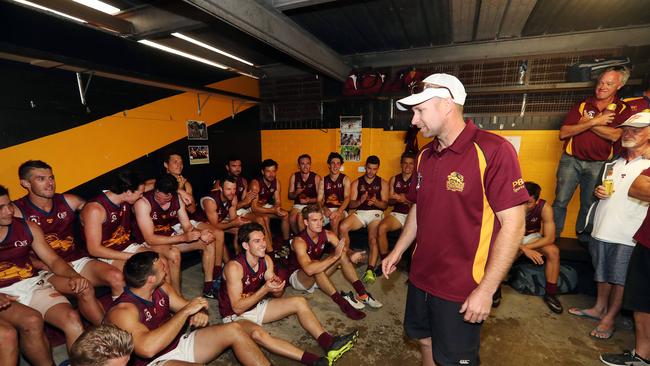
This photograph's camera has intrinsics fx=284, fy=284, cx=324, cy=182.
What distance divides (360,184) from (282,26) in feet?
9.07

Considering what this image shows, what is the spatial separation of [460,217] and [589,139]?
3297mm

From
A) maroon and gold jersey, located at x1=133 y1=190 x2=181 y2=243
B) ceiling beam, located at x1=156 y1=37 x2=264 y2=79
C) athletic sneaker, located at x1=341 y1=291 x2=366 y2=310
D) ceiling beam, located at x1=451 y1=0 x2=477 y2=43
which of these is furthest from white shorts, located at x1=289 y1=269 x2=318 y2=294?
ceiling beam, located at x1=451 y1=0 x2=477 y2=43

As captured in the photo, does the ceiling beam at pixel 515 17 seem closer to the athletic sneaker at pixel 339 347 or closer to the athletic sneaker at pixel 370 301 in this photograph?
the athletic sneaker at pixel 370 301

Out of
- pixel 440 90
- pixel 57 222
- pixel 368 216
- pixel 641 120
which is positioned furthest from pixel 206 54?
pixel 641 120

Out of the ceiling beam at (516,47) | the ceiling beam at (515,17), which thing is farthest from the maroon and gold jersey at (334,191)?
the ceiling beam at (515,17)

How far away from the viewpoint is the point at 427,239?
1.64 metres

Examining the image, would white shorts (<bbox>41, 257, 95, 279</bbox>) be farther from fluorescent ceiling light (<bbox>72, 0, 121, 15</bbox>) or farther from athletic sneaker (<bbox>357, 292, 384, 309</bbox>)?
athletic sneaker (<bbox>357, 292, 384, 309</bbox>)

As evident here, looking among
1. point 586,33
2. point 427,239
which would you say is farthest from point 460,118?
point 586,33

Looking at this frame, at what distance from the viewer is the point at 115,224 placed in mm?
3092

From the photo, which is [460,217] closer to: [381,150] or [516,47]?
[381,150]

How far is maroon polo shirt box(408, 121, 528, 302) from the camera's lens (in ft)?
4.43

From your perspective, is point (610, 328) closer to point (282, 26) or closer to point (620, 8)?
point (620, 8)

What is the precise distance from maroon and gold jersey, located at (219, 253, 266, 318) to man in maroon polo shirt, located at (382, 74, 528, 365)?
59.1 inches

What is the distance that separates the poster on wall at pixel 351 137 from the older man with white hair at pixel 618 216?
11.9ft
